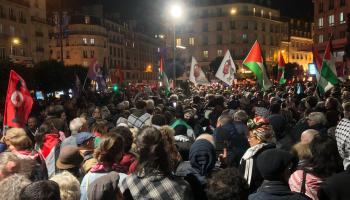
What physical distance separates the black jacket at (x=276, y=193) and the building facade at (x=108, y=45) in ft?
261

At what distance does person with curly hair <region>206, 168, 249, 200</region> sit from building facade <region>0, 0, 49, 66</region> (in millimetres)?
53760

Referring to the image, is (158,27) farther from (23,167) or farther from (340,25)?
(23,167)

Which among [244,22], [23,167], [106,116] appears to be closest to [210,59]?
[244,22]

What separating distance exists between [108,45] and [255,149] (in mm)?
100954

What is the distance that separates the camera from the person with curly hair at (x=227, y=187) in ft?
12.5

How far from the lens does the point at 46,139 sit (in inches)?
287

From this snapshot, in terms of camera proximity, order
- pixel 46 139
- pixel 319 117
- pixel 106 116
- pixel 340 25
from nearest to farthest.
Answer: pixel 46 139, pixel 319 117, pixel 106 116, pixel 340 25

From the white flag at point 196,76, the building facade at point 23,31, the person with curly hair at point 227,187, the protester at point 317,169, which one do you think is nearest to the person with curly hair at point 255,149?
the protester at point 317,169

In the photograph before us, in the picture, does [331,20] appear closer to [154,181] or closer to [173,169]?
[173,169]

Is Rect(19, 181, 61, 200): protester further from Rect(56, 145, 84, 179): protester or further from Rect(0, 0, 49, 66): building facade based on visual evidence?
Rect(0, 0, 49, 66): building facade

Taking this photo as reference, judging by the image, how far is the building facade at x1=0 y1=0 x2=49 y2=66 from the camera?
5878 cm

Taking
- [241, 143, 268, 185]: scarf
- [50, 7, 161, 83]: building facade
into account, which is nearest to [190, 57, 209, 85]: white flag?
[241, 143, 268, 185]: scarf

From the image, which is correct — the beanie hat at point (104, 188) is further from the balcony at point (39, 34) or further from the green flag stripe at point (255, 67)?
the balcony at point (39, 34)

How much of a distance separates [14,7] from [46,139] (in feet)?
193
